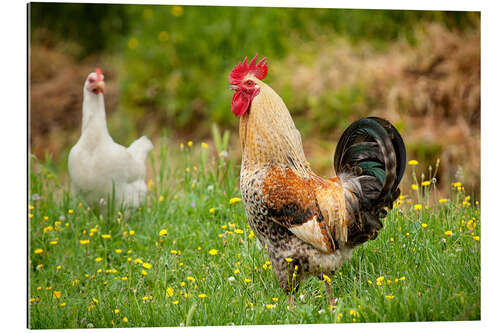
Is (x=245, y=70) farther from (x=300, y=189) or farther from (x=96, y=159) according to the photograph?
(x=96, y=159)

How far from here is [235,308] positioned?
3.58 m

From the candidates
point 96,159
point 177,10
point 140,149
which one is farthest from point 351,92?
point 96,159

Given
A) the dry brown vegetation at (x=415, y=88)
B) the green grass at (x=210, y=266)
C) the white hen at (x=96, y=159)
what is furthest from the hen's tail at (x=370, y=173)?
the white hen at (x=96, y=159)

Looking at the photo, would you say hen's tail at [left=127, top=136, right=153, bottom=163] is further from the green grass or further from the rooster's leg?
the rooster's leg

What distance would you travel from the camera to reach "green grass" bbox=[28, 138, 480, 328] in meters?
3.54

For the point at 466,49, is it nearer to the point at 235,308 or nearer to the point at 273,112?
the point at 273,112

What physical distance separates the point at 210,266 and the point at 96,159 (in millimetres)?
1220

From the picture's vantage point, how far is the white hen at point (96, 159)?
4.45 metres

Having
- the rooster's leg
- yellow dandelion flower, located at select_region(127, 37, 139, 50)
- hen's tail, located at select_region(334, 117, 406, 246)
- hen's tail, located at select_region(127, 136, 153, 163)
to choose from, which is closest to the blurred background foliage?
yellow dandelion flower, located at select_region(127, 37, 139, 50)

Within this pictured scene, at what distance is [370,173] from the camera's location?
135 inches

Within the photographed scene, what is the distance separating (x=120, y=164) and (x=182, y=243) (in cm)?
77

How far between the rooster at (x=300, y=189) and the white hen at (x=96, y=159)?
1.42 m

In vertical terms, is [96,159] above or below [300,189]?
above

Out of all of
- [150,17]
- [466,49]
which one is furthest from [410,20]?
[150,17]
